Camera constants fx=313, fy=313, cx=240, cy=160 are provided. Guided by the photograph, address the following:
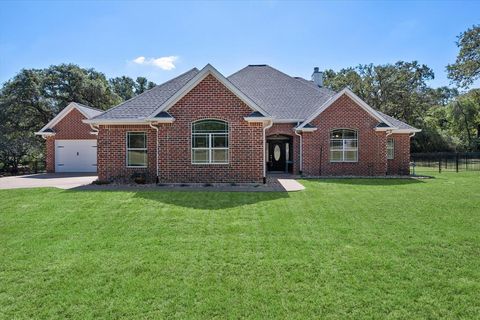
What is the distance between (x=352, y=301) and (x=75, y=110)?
23269 millimetres

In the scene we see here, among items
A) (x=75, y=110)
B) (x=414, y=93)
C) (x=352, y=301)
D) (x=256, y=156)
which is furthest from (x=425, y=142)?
(x=352, y=301)

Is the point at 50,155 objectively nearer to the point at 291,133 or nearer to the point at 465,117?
the point at 291,133

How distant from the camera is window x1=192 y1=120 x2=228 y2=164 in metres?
13.9

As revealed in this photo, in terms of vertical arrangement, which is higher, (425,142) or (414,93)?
(414,93)

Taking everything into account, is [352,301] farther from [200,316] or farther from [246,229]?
[246,229]

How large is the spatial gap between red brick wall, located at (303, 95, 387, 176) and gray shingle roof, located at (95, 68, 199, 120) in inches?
313

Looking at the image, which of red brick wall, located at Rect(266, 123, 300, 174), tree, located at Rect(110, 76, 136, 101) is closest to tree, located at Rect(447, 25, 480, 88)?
red brick wall, located at Rect(266, 123, 300, 174)

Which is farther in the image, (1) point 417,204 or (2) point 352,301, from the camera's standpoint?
(1) point 417,204

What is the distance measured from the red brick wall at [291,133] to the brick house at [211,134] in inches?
33.9

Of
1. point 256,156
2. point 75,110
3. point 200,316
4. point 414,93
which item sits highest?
point 414,93

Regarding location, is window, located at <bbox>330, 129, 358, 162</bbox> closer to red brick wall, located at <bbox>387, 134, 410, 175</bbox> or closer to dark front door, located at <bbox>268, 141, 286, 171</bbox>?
dark front door, located at <bbox>268, 141, 286, 171</bbox>

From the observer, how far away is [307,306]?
377cm

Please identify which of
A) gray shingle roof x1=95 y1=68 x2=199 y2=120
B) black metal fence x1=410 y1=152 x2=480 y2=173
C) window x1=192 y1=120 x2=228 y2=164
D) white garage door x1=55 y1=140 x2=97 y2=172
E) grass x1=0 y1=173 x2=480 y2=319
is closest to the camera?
grass x1=0 y1=173 x2=480 y2=319

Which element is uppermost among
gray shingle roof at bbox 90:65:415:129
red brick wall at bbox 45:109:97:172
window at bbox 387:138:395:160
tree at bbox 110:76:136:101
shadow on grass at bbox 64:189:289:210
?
tree at bbox 110:76:136:101
